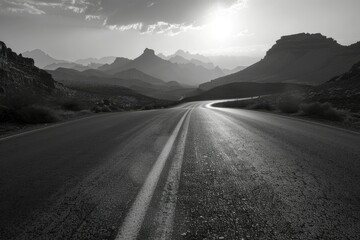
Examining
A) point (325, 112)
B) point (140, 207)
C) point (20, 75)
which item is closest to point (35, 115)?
point (140, 207)

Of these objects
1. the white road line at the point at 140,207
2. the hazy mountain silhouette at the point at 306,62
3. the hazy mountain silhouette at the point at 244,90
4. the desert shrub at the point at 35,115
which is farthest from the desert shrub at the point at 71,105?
the hazy mountain silhouette at the point at 306,62

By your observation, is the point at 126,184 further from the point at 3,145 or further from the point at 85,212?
the point at 3,145

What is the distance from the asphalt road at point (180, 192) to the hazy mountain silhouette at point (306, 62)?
14659 cm

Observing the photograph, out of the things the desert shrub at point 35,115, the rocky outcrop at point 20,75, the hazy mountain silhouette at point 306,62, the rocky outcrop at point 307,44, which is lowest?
the desert shrub at point 35,115

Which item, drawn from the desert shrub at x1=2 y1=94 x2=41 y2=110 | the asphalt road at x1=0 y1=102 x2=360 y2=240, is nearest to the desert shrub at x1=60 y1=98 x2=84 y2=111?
the desert shrub at x1=2 y1=94 x2=41 y2=110

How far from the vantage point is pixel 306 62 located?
170750 mm

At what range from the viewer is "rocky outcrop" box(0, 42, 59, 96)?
3433 centimetres

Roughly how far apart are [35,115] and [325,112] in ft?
46.6

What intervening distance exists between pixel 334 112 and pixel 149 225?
14203 millimetres

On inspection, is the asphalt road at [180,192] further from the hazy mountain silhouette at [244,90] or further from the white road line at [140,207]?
the hazy mountain silhouette at [244,90]

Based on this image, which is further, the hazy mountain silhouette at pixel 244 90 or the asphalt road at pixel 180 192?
the hazy mountain silhouette at pixel 244 90

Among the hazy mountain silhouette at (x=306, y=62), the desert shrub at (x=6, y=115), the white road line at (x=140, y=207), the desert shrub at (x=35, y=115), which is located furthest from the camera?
the hazy mountain silhouette at (x=306, y=62)

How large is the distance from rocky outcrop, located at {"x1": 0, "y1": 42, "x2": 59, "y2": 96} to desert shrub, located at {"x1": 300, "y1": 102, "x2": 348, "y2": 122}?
28202 mm

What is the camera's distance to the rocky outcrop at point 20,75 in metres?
34.3
